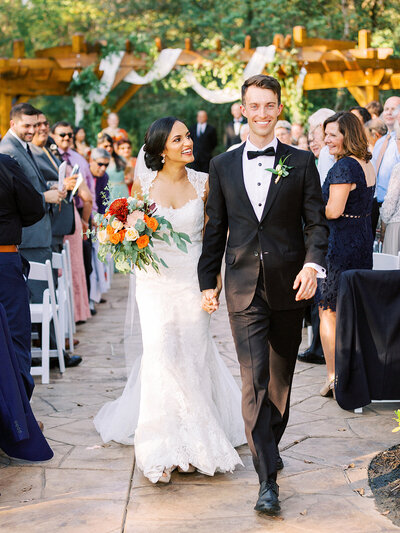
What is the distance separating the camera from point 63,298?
7574 millimetres

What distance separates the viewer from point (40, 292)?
7.40 metres

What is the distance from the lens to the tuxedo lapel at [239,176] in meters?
4.04

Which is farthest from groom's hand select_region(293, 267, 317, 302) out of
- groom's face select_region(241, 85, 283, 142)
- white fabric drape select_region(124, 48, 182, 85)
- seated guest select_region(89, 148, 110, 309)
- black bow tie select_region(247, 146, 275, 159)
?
white fabric drape select_region(124, 48, 182, 85)

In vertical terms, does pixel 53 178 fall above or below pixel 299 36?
below

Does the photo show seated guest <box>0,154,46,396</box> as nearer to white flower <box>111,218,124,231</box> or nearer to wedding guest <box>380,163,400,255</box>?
white flower <box>111,218,124,231</box>

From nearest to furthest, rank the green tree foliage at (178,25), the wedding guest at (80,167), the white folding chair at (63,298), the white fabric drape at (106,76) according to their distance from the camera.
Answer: the white folding chair at (63,298) → the wedding guest at (80,167) → the white fabric drape at (106,76) → the green tree foliage at (178,25)

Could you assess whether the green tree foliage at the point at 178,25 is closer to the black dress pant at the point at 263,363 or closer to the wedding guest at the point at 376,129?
the wedding guest at the point at 376,129

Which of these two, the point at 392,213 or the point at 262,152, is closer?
the point at 262,152

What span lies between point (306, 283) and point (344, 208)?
81.2 inches

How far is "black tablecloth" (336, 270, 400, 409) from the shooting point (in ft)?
17.9

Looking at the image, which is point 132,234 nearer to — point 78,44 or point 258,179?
point 258,179

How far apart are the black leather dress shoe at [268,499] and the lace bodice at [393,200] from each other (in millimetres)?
3951

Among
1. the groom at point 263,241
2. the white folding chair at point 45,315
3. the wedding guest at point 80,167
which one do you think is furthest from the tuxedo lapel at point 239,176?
the wedding guest at point 80,167

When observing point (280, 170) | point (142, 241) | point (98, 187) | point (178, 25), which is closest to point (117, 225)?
point (142, 241)
